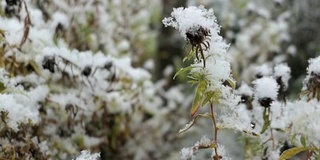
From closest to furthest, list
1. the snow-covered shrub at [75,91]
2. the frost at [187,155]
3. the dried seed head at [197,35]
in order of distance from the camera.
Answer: the dried seed head at [197,35]
the frost at [187,155]
the snow-covered shrub at [75,91]

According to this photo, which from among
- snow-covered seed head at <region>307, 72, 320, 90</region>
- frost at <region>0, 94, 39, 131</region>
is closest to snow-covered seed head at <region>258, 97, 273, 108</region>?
snow-covered seed head at <region>307, 72, 320, 90</region>

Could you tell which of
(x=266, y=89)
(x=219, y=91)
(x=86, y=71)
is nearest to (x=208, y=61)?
(x=219, y=91)

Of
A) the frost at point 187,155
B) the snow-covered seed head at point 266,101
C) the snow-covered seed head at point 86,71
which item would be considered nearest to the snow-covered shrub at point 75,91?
the snow-covered seed head at point 86,71

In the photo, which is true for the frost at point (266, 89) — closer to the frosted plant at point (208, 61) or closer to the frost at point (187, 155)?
the frosted plant at point (208, 61)

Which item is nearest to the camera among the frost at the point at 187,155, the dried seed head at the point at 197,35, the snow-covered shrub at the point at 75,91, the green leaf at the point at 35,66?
the dried seed head at the point at 197,35

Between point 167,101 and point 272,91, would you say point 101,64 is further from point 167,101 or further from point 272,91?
point 167,101

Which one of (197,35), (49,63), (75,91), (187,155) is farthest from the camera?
(75,91)

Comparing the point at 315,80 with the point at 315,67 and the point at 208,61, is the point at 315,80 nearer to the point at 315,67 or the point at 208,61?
the point at 315,67

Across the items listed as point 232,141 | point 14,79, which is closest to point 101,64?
point 14,79
